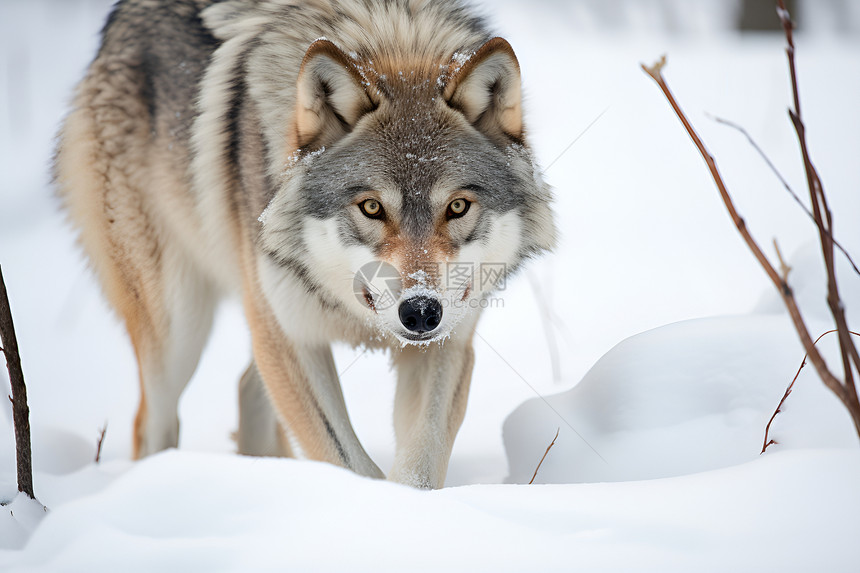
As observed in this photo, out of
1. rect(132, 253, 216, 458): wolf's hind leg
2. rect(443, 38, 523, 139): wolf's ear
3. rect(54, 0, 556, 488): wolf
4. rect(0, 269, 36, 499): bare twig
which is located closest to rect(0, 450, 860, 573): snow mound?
rect(0, 269, 36, 499): bare twig

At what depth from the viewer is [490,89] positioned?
99.0 inches

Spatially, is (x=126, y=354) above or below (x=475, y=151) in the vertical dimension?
below

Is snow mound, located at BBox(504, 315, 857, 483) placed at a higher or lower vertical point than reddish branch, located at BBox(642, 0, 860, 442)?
lower

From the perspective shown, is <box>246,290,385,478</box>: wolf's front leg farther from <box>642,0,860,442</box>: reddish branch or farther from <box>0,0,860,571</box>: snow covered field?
<box>642,0,860,442</box>: reddish branch

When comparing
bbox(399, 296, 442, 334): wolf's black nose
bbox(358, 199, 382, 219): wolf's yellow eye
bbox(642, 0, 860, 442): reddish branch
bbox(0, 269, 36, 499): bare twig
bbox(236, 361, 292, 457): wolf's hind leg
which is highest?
bbox(642, 0, 860, 442): reddish branch

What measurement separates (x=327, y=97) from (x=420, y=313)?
859 mm

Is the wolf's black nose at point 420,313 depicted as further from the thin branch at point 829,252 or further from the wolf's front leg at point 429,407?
the thin branch at point 829,252

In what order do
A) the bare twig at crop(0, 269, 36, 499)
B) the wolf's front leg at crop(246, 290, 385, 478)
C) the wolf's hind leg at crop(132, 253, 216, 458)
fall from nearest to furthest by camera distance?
the bare twig at crop(0, 269, 36, 499) → the wolf's front leg at crop(246, 290, 385, 478) → the wolf's hind leg at crop(132, 253, 216, 458)

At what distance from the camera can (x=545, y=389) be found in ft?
13.6

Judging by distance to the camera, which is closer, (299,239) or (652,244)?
(299,239)

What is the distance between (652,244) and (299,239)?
13.8 feet

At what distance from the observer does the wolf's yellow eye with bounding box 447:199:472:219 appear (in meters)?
2.37

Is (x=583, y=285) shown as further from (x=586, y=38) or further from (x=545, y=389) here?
(x=586, y=38)

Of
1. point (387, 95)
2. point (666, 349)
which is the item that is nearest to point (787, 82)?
point (666, 349)
